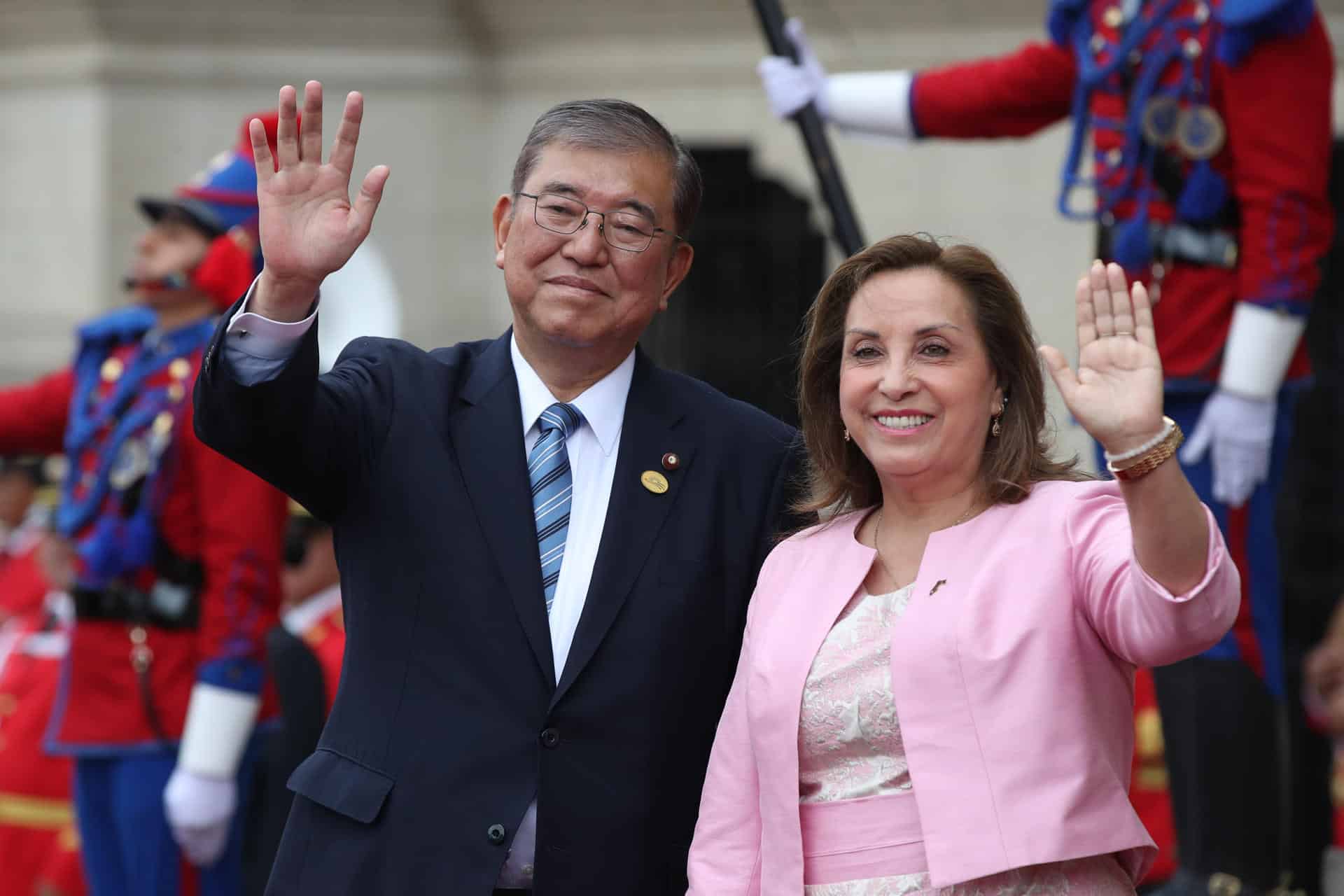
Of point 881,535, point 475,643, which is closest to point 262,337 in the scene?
point 475,643

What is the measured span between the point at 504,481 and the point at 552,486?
0.28ft

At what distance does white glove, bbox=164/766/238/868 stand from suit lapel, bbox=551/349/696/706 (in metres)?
2.37

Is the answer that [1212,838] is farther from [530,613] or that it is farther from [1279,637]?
[530,613]

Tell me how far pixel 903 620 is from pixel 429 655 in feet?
2.46

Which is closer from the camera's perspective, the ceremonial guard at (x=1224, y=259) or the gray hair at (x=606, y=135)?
the gray hair at (x=606, y=135)

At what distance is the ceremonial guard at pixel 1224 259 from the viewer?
165 inches

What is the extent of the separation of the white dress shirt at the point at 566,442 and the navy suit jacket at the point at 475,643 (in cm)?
3

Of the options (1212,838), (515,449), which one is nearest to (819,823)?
(515,449)

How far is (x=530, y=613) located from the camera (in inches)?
119

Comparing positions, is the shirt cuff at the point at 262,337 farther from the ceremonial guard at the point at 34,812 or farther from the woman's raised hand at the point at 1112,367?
the ceremonial guard at the point at 34,812

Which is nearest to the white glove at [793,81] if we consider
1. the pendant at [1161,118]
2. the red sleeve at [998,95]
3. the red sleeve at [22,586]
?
the red sleeve at [998,95]

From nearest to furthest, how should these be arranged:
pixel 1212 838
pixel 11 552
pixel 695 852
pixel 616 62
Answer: pixel 695 852, pixel 1212 838, pixel 11 552, pixel 616 62

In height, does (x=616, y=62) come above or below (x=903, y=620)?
above

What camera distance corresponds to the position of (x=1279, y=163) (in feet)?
13.9
